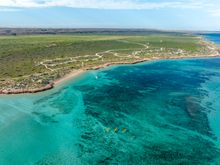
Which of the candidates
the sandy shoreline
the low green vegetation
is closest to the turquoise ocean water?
the sandy shoreline

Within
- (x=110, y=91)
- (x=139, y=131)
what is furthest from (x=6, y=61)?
(x=139, y=131)

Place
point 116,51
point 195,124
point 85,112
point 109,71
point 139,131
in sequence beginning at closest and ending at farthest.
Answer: point 139,131 < point 195,124 < point 85,112 < point 109,71 < point 116,51

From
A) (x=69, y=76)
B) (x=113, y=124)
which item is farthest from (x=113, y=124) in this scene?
(x=69, y=76)

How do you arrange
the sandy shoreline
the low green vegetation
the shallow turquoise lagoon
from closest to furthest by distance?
the shallow turquoise lagoon
the sandy shoreline
the low green vegetation

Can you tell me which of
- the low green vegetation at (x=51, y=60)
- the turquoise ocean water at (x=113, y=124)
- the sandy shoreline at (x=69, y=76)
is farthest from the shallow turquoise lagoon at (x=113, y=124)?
the low green vegetation at (x=51, y=60)

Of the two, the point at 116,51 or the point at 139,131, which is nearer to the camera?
the point at 139,131

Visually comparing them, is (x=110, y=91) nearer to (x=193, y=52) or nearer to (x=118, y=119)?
(x=118, y=119)

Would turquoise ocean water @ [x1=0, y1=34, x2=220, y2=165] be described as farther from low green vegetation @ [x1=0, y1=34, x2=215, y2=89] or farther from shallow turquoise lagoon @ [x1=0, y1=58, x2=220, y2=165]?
low green vegetation @ [x1=0, y1=34, x2=215, y2=89]

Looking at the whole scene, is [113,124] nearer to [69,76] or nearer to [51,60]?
[69,76]
